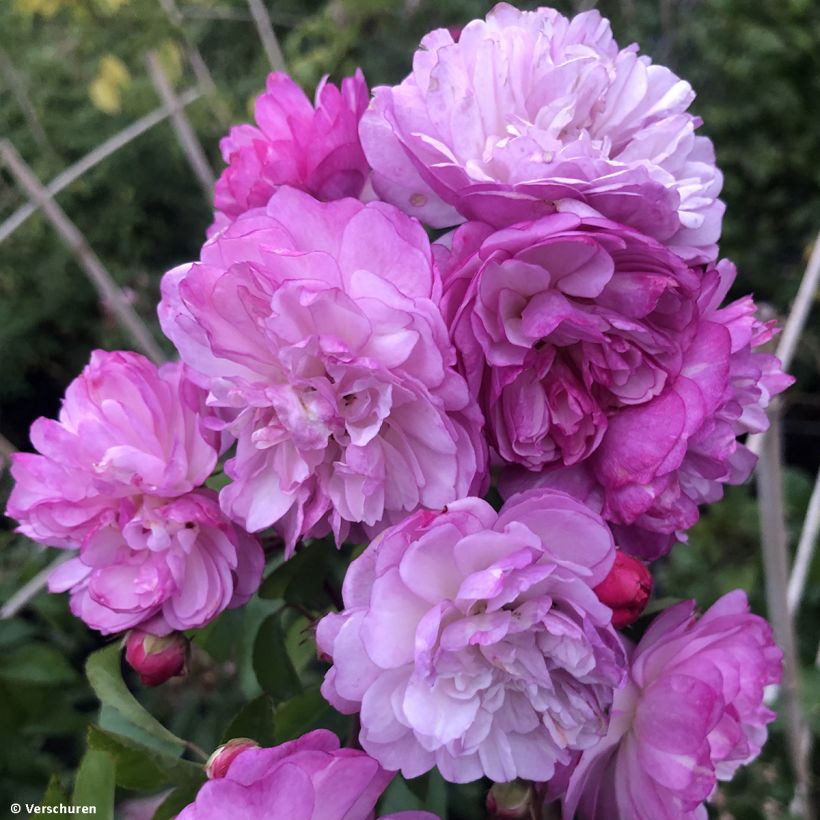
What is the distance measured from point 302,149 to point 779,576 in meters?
0.58

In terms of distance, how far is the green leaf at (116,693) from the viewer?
48 cm

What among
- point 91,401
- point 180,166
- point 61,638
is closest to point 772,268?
point 180,166

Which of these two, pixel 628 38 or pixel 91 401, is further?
pixel 628 38

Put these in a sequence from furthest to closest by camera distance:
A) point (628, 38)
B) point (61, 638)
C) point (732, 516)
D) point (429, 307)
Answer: point (628, 38), point (732, 516), point (61, 638), point (429, 307)

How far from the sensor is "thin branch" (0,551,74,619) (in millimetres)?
878

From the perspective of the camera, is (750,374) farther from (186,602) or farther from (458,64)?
(186,602)

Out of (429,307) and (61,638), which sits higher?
(429,307)

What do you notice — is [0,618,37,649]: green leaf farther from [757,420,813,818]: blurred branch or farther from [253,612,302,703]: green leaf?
[757,420,813,818]: blurred branch

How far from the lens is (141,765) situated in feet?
1.59

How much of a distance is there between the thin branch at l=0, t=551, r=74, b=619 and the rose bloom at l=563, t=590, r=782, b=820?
0.60 m

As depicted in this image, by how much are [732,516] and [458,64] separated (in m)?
1.23

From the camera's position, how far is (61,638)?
3.58 ft

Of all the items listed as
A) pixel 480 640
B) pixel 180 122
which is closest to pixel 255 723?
pixel 480 640

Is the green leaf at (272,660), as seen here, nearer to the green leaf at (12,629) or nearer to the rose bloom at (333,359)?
the rose bloom at (333,359)
